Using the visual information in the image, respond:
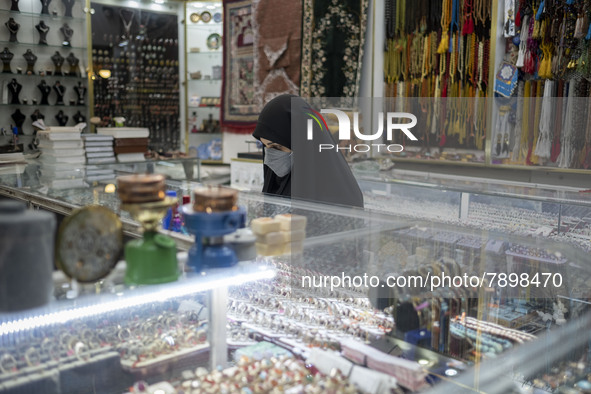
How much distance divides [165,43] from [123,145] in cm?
222

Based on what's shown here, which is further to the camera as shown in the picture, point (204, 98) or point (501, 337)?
point (204, 98)

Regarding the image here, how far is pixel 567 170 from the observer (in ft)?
13.2

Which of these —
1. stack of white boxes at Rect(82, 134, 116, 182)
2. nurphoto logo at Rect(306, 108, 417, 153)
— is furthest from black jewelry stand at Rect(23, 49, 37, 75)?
nurphoto logo at Rect(306, 108, 417, 153)

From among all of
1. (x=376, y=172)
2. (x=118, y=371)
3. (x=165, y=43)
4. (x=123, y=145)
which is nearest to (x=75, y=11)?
(x=165, y=43)

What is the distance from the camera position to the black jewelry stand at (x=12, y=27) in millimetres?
5742

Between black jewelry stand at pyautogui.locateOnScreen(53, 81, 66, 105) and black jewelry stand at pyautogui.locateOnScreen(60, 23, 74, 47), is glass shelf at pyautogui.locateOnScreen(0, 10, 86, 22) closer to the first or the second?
black jewelry stand at pyautogui.locateOnScreen(60, 23, 74, 47)

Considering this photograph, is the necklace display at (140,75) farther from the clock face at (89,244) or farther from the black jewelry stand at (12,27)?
the clock face at (89,244)

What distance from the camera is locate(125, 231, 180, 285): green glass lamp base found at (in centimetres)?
113

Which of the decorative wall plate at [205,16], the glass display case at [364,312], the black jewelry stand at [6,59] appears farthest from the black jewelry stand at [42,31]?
the glass display case at [364,312]

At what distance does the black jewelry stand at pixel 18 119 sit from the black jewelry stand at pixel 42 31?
777mm

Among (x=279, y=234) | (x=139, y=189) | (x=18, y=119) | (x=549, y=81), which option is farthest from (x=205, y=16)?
(x=139, y=189)

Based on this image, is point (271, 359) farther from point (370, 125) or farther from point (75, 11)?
point (75, 11)

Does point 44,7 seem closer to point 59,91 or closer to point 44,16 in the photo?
point 44,16

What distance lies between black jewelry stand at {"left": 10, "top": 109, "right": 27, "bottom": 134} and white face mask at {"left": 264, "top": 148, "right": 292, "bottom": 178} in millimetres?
4057
